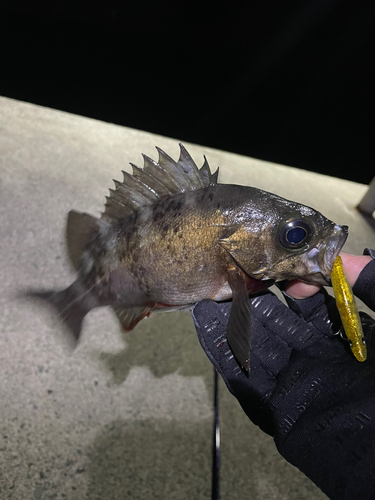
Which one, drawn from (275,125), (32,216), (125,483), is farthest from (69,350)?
(275,125)

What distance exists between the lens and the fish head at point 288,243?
939mm

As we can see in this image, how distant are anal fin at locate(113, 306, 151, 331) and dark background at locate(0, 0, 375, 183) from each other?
1.94m

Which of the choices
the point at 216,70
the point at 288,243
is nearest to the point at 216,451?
the point at 288,243

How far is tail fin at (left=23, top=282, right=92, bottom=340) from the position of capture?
119 centimetres

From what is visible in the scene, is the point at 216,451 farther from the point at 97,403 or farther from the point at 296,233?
the point at 296,233

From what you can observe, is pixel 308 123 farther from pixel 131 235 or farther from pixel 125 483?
pixel 125 483

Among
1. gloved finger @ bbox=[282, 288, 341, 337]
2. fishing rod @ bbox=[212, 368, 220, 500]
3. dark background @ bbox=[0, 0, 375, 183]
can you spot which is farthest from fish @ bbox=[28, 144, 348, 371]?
dark background @ bbox=[0, 0, 375, 183]

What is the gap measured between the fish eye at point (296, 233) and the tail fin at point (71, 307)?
29.5 inches

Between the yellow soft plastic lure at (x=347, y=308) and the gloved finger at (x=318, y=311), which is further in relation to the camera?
the gloved finger at (x=318, y=311)

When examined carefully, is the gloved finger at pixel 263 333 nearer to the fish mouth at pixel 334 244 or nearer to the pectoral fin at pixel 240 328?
the pectoral fin at pixel 240 328

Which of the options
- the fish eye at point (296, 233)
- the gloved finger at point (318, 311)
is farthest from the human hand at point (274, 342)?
the fish eye at point (296, 233)

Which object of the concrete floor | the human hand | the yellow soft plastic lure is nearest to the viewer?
the yellow soft plastic lure

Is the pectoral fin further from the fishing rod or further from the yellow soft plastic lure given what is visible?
the fishing rod

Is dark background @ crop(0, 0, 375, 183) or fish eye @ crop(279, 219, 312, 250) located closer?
fish eye @ crop(279, 219, 312, 250)
